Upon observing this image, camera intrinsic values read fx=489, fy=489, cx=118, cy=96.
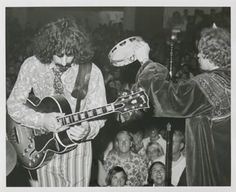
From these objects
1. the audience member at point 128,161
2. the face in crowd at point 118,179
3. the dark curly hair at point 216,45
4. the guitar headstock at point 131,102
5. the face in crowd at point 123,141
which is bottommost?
the face in crowd at point 118,179

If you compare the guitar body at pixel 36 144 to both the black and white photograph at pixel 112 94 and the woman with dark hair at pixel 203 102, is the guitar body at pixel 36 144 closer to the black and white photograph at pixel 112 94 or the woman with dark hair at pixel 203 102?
the black and white photograph at pixel 112 94

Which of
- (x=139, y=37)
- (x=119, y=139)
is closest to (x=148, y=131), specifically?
(x=119, y=139)

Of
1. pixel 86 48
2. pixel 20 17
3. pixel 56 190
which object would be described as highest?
pixel 20 17

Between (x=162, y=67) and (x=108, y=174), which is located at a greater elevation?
(x=162, y=67)

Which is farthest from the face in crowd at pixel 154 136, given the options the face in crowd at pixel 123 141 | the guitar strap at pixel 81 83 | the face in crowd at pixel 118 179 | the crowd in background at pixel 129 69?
the guitar strap at pixel 81 83

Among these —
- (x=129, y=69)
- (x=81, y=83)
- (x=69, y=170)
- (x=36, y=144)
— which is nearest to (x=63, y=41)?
(x=81, y=83)

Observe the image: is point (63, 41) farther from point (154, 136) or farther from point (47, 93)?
point (154, 136)

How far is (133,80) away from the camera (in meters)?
2.27

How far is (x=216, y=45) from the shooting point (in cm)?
Result: 228

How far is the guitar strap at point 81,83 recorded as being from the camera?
227 cm

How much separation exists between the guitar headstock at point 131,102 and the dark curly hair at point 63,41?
0.79ft

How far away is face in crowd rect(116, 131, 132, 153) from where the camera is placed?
2.27 metres

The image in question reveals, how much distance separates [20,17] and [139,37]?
560 mm

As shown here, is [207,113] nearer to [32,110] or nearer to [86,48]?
[86,48]
